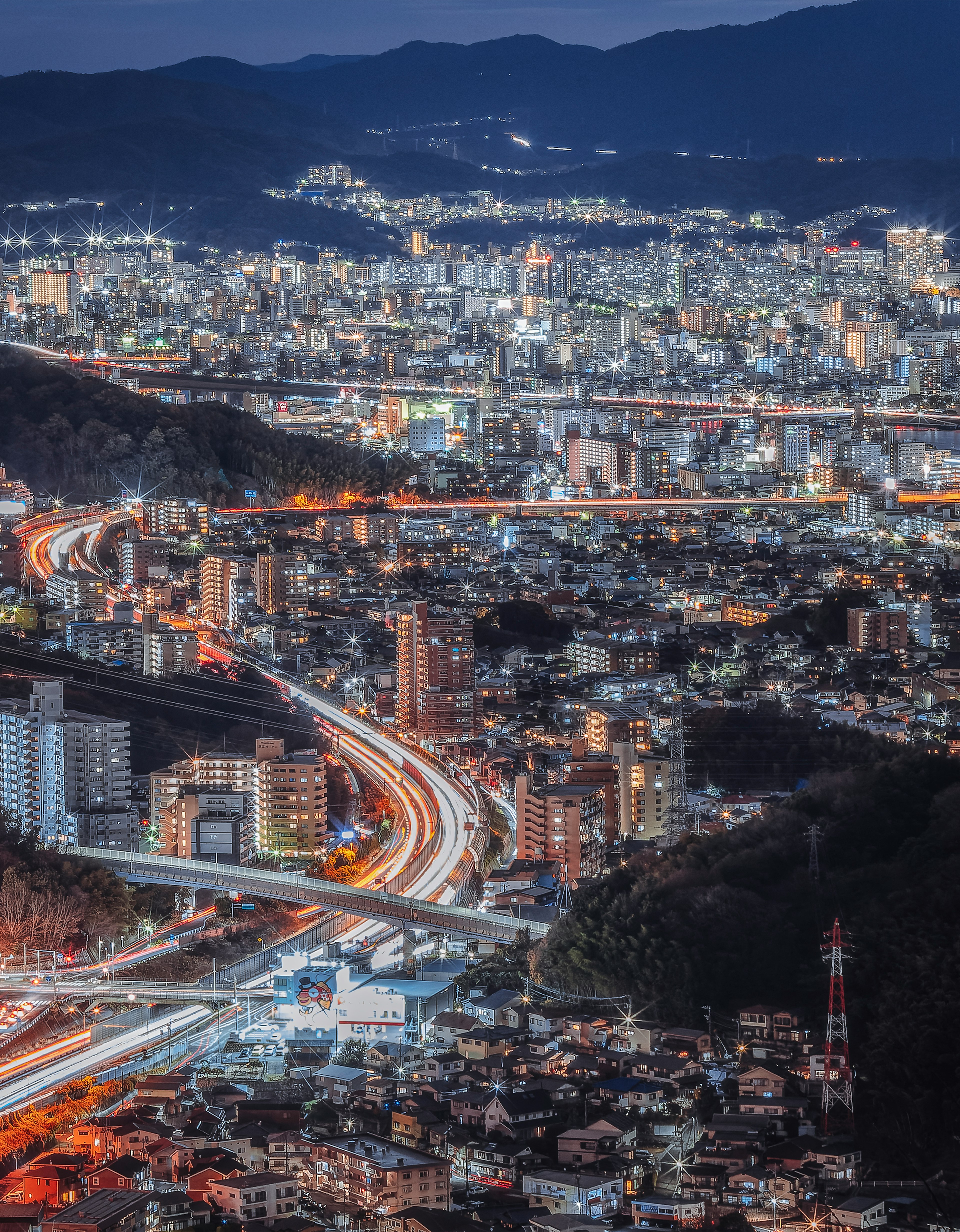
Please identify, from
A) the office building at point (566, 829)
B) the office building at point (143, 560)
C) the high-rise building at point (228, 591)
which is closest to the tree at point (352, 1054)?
the office building at point (566, 829)

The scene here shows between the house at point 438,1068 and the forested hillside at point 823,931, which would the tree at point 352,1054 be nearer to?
the house at point 438,1068

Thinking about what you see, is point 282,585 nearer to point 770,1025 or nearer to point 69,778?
point 69,778

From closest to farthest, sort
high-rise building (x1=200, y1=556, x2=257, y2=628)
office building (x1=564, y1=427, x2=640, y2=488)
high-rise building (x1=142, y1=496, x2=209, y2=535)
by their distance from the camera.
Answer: high-rise building (x1=200, y1=556, x2=257, y2=628) < high-rise building (x1=142, y1=496, x2=209, y2=535) < office building (x1=564, y1=427, x2=640, y2=488)

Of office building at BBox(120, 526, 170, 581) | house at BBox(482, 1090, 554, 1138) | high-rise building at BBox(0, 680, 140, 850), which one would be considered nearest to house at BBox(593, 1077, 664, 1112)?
house at BBox(482, 1090, 554, 1138)

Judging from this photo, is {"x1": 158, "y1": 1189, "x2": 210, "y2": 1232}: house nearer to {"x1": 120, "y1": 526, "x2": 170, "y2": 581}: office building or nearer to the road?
the road

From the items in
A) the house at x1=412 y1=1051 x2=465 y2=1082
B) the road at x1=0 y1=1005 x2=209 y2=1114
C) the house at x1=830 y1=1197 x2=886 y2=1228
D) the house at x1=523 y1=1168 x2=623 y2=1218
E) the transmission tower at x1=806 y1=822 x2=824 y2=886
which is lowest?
the road at x1=0 y1=1005 x2=209 y2=1114

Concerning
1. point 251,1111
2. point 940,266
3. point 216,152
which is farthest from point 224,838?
point 216,152

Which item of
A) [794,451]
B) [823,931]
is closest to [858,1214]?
[823,931]

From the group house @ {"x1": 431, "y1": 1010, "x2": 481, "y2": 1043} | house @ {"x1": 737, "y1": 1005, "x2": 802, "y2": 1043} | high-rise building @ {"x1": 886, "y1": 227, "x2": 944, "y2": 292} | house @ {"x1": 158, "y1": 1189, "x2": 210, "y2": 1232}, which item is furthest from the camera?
high-rise building @ {"x1": 886, "y1": 227, "x2": 944, "y2": 292}
